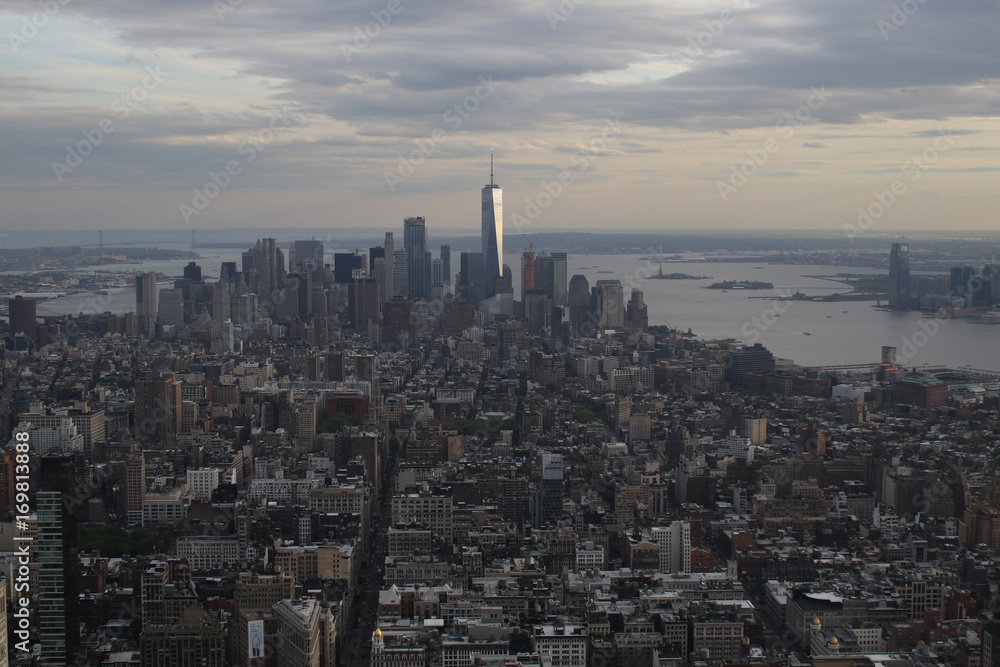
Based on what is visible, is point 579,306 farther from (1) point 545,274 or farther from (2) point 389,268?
(2) point 389,268

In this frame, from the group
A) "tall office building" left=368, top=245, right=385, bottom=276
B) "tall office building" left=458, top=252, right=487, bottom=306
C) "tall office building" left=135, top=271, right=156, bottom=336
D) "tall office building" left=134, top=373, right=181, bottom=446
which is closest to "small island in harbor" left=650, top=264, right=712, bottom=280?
"tall office building" left=458, top=252, right=487, bottom=306

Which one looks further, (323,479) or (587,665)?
(323,479)

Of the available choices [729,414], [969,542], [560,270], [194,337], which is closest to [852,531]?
[969,542]

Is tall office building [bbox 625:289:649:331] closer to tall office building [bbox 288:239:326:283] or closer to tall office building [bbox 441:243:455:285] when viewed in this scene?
tall office building [bbox 441:243:455:285]

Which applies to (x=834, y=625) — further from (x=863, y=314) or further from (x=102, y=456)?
(x=863, y=314)

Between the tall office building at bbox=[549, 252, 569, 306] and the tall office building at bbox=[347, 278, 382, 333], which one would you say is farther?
the tall office building at bbox=[549, 252, 569, 306]

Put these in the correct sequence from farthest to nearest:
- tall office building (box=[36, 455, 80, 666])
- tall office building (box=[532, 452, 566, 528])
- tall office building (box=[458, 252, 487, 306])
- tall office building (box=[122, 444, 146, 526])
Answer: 1. tall office building (box=[458, 252, 487, 306])
2. tall office building (box=[122, 444, 146, 526])
3. tall office building (box=[532, 452, 566, 528])
4. tall office building (box=[36, 455, 80, 666])

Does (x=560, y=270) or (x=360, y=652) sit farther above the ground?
(x=560, y=270)
